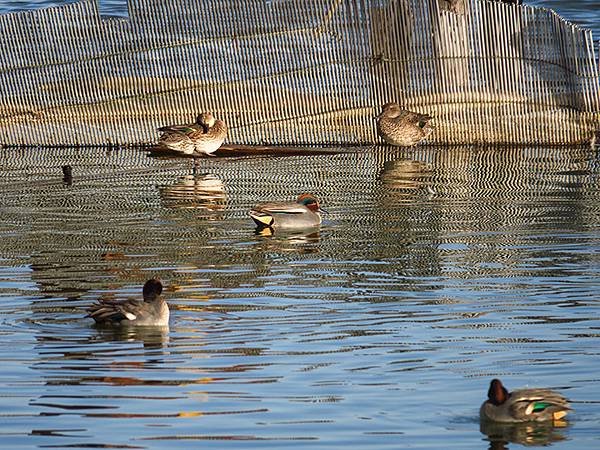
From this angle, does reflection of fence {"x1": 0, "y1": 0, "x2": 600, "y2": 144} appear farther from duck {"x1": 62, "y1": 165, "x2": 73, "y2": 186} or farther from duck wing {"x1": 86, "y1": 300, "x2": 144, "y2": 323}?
duck wing {"x1": 86, "y1": 300, "x2": 144, "y2": 323}

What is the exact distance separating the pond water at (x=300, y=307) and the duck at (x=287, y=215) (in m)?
0.24

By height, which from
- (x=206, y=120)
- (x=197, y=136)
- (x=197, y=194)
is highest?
(x=206, y=120)

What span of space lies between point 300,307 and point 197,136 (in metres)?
9.62

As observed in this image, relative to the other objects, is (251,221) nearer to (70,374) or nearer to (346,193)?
(346,193)

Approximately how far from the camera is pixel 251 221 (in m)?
16.5

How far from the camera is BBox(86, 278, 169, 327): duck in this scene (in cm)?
1102

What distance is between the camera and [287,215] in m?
16.0

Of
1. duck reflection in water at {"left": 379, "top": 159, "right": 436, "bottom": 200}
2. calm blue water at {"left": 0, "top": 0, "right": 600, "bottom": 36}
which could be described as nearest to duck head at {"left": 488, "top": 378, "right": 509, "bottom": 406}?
duck reflection in water at {"left": 379, "top": 159, "right": 436, "bottom": 200}

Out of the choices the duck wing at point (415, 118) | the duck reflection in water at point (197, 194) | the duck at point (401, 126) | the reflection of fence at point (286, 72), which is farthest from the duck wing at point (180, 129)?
the duck wing at point (415, 118)

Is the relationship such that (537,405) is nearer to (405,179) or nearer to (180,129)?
(405,179)

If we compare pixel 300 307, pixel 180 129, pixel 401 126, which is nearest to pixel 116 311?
pixel 300 307

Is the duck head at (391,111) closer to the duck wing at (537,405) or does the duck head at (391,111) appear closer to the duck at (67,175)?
the duck at (67,175)

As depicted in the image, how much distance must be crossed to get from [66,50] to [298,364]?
544 inches

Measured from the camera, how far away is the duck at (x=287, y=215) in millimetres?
15852
